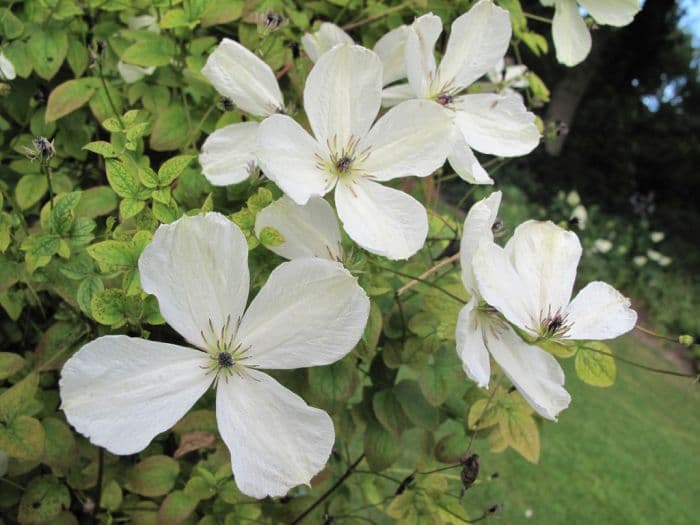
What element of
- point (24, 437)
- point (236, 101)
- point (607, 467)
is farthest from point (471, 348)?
point (607, 467)

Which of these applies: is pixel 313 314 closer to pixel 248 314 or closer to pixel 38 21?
pixel 248 314

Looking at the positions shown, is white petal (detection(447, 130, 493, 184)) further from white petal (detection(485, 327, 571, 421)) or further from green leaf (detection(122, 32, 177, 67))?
green leaf (detection(122, 32, 177, 67))

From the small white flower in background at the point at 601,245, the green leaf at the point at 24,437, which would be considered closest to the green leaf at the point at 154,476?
the green leaf at the point at 24,437

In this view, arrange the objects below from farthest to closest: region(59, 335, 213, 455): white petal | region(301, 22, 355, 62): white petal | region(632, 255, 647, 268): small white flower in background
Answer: region(632, 255, 647, 268): small white flower in background, region(301, 22, 355, 62): white petal, region(59, 335, 213, 455): white petal

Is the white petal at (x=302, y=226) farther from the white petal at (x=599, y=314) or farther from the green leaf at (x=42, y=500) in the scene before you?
the green leaf at (x=42, y=500)

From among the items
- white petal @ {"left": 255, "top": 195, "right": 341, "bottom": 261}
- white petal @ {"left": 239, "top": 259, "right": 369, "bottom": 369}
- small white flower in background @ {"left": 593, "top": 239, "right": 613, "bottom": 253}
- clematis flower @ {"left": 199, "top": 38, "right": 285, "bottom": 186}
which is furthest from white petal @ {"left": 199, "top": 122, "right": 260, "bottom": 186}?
small white flower in background @ {"left": 593, "top": 239, "right": 613, "bottom": 253}

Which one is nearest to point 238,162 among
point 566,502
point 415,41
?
point 415,41
